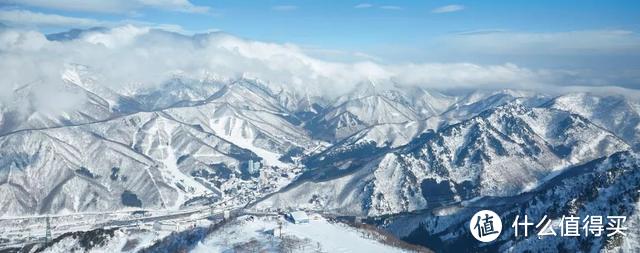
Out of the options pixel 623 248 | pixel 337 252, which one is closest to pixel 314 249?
pixel 337 252

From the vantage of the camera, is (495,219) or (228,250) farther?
(228,250)

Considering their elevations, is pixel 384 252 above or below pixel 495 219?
below

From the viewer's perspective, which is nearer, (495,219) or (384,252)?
(495,219)

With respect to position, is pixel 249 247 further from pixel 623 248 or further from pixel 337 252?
pixel 623 248

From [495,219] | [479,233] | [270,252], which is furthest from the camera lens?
[270,252]

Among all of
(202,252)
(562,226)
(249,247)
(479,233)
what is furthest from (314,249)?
(562,226)

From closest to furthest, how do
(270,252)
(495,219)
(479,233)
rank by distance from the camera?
(495,219) → (479,233) → (270,252)

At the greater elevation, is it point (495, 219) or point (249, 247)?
point (495, 219)

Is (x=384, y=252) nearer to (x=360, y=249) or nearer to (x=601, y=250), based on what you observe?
(x=360, y=249)
